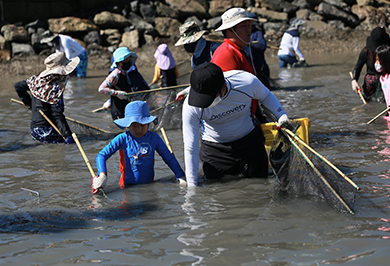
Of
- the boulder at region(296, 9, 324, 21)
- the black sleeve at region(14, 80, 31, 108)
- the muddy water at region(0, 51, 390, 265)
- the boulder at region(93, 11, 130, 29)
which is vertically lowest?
the muddy water at region(0, 51, 390, 265)

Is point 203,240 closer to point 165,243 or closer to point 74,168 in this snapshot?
→ point 165,243

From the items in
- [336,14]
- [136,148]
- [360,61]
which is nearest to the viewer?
[136,148]

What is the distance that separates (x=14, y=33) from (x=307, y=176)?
16.2 m

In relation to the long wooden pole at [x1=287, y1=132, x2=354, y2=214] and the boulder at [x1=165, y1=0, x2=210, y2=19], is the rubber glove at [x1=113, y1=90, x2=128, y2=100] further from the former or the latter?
the boulder at [x1=165, y1=0, x2=210, y2=19]

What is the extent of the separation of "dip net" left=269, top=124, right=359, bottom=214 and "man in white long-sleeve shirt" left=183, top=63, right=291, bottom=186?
22cm

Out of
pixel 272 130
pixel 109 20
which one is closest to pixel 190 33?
pixel 272 130

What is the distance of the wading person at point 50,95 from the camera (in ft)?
21.5

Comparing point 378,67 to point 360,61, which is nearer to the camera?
point 378,67

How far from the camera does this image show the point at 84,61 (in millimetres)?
13688

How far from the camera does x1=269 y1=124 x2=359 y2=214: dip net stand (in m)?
3.60

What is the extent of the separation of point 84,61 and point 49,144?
23.6 feet

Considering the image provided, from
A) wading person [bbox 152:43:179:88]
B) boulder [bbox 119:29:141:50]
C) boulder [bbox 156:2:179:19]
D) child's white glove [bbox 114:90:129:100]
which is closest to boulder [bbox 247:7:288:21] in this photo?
boulder [bbox 156:2:179:19]

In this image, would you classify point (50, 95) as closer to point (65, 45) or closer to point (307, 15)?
point (65, 45)

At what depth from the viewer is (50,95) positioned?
661cm
